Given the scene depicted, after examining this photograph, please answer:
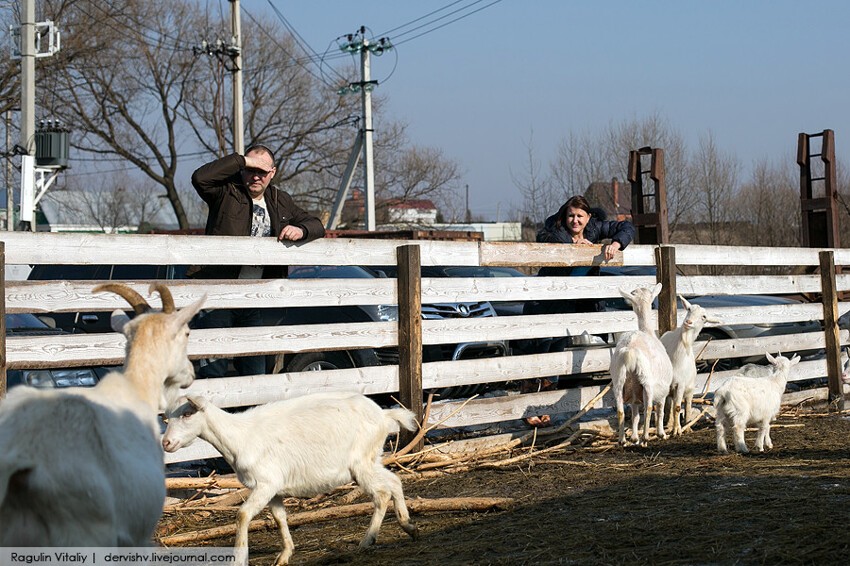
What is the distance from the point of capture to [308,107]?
39219mm

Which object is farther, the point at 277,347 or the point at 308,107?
the point at 308,107

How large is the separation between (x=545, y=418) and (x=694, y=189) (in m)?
20.5

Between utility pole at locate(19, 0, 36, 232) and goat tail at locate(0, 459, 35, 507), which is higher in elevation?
utility pole at locate(19, 0, 36, 232)

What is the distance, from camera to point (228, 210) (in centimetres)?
710

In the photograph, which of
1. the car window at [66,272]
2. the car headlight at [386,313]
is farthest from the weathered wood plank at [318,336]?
the car window at [66,272]

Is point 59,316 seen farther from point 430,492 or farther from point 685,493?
point 685,493

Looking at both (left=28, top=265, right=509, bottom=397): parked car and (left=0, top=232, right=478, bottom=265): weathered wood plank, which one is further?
(left=28, top=265, right=509, bottom=397): parked car

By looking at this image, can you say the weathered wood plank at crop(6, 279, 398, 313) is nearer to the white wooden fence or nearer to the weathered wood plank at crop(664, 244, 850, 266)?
the white wooden fence

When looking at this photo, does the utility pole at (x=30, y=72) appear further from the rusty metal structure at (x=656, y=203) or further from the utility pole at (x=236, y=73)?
the rusty metal structure at (x=656, y=203)

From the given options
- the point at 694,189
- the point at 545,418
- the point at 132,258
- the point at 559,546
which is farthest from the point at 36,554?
the point at 694,189

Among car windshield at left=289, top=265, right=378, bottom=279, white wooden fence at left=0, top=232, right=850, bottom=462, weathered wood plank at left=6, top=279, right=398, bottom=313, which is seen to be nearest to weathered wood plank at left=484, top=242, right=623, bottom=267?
white wooden fence at left=0, top=232, right=850, bottom=462

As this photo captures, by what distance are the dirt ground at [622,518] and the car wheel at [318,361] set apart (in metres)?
1.73

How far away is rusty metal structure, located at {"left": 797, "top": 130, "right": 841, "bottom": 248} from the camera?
13406 millimetres

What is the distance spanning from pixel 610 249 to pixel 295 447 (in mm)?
4951
